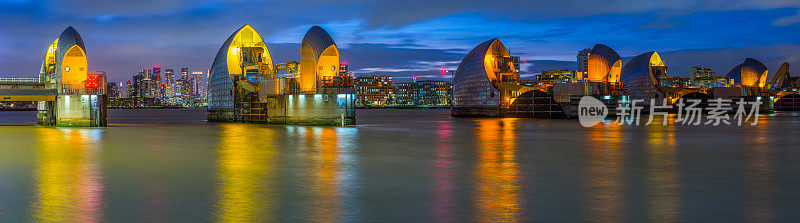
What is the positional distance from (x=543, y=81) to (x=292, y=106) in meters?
50.4

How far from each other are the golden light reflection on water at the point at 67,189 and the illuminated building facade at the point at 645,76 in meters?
109

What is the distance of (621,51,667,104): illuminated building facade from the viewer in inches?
4658

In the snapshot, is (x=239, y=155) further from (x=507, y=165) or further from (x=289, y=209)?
(x=289, y=209)

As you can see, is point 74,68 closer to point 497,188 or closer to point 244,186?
point 244,186

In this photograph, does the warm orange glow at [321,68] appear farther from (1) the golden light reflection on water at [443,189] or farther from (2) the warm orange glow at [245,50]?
(1) the golden light reflection on water at [443,189]

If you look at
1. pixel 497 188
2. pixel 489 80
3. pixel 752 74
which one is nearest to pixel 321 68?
pixel 489 80

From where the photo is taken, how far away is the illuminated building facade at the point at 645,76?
118 m

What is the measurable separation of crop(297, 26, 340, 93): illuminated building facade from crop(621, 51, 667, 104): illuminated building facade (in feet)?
239

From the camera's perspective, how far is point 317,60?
64562 mm

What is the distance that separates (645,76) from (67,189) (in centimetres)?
11570

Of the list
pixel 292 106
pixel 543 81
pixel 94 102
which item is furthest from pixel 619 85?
pixel 94 102

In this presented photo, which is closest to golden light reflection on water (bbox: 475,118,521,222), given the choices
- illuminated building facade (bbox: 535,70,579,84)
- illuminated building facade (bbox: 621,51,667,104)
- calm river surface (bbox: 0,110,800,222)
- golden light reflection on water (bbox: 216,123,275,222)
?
calm river surface (bbox: 0,110,800,222)

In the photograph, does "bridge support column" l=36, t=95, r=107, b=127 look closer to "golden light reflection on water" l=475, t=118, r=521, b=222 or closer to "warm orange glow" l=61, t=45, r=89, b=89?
"warm orange glow" l=61, t=45, r=89, b=89

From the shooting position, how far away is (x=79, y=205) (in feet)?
41.1
